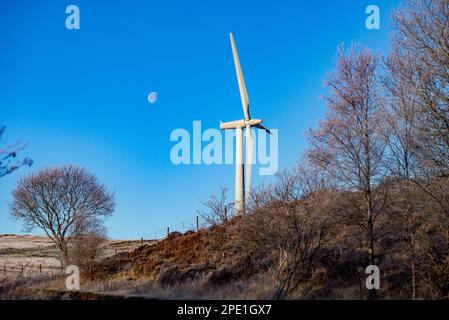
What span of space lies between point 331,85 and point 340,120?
140 cm

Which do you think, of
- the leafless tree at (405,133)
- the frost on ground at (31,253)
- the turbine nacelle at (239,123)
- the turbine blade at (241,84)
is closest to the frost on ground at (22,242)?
the frost on ground at (31,253)

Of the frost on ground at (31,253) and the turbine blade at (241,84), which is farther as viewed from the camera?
the frost on ground at (31,253)

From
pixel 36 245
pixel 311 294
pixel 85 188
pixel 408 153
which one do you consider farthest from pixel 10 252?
pixel 408 153

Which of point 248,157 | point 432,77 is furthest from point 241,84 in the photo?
point 432,77

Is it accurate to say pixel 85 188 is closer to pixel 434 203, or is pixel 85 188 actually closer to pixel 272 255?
pixel 272 255

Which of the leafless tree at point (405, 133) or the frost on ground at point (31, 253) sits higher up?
the leafless tree at point (405, 133)

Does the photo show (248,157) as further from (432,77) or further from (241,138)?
(432,77)

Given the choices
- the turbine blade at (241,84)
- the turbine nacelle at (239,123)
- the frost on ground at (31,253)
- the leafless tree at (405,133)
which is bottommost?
the frost on ground at (31,253)

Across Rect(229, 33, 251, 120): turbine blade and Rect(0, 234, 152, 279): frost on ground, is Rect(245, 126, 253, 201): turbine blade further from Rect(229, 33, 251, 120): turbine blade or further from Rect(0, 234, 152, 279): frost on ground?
Rect(0, 234, 152, 279): frost on ground

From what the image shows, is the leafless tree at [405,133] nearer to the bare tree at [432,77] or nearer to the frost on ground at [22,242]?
the bare tree at [432,77]

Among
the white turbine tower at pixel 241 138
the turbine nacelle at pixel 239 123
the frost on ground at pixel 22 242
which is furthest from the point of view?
the frost on ground at pixel 22 242

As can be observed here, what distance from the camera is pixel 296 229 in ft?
53.4

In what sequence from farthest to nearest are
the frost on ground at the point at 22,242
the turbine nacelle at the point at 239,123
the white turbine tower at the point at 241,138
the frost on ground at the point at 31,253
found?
the frost on ground at the point at 22,242 → the turbine nacelle at the point at 239,123 → the frost on ground at the point at 31,253 → the white turbine tower at the point at 241,138
